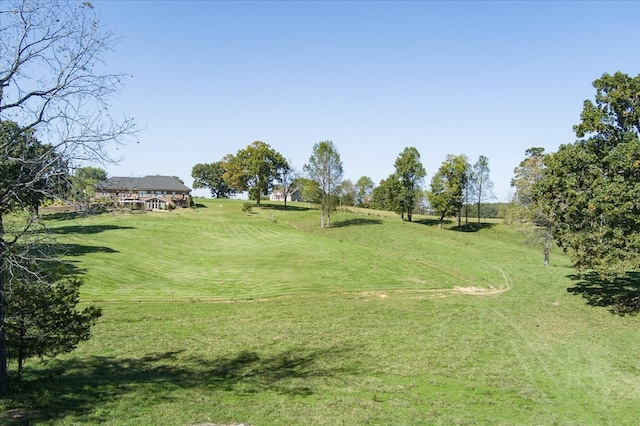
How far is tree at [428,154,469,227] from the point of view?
269 ft

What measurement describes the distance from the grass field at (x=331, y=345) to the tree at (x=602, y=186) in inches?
184

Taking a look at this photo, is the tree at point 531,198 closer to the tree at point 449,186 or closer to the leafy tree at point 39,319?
the tree at point 449,186

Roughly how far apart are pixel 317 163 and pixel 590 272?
44011mm

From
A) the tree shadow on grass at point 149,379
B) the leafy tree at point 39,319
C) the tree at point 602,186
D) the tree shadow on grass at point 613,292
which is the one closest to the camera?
the tree shadow on grass at point 149,379

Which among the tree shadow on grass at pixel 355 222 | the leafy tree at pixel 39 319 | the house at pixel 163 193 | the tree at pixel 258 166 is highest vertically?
Result: the tree at pixel 258 166

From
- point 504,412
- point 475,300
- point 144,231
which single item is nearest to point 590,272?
point 475,300

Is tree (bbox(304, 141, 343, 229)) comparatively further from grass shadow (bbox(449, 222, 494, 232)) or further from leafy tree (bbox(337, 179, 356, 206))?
leafy tree (bbox(337, 179, 356, 206))

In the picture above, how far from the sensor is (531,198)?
50.5m

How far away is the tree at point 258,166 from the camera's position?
331ft

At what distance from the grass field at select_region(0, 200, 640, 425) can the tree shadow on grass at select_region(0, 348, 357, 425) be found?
0.08m

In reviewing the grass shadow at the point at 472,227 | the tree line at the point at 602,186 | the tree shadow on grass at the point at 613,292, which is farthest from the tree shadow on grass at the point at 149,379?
the grass shadow at the point at 472,227

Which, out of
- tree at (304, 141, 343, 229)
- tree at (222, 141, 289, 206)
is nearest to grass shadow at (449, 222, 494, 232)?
tree at (304, 141, 343, 229)

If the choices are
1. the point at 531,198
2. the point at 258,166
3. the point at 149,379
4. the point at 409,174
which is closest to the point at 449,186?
the point at 409,174

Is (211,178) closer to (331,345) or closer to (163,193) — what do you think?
(163,193)
